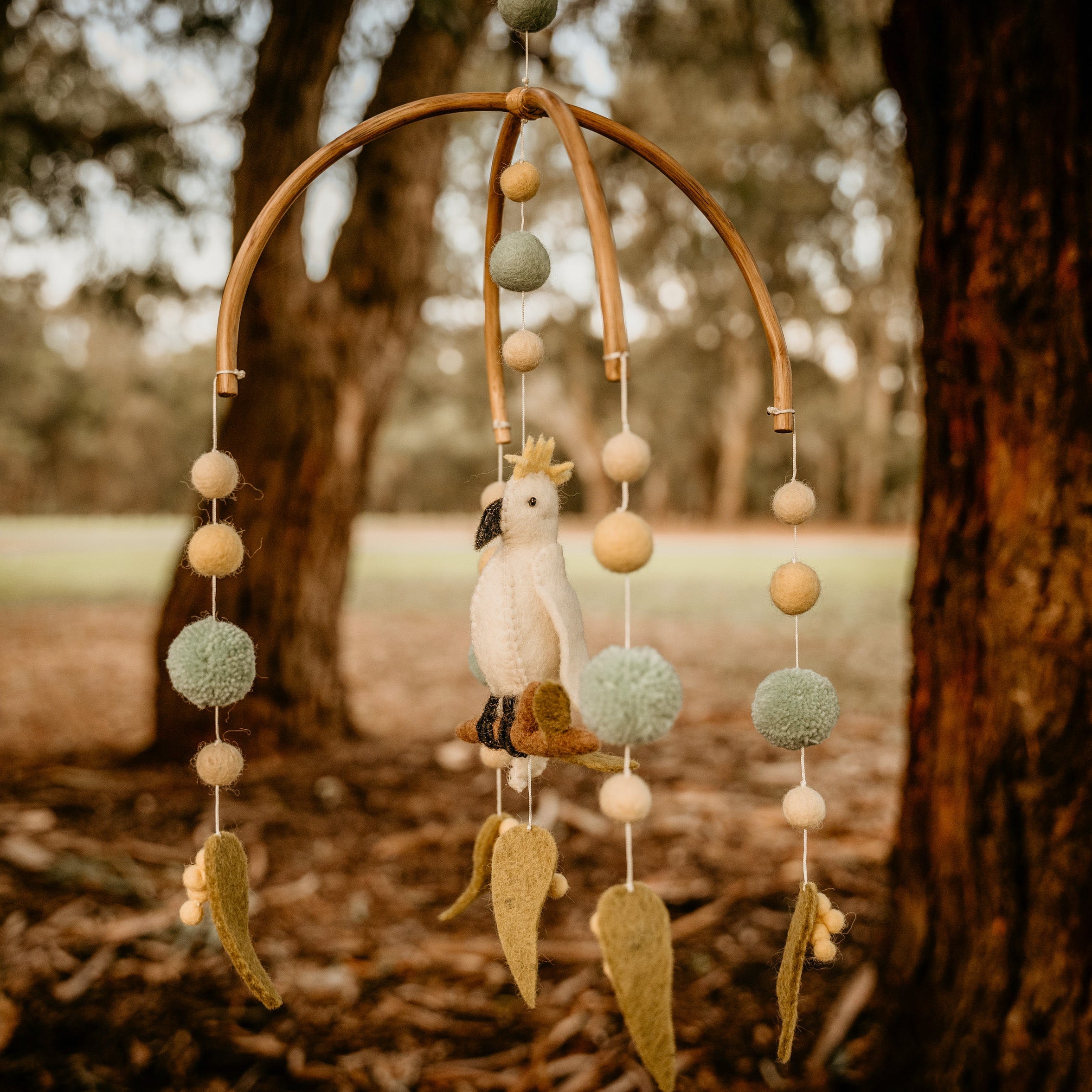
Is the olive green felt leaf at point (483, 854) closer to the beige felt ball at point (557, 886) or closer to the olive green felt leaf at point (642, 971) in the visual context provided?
the beige felt ball at point (557, 886)

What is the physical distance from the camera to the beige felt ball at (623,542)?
596 millimetres

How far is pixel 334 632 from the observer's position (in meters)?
3.40

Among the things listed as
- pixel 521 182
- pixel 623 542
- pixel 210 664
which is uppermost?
pixel 521 182

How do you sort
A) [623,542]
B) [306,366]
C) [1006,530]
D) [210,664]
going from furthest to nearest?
[306,366]
[1006,530]
[210,664]
[623,542]

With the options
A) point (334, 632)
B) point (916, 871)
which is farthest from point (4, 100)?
Result: point (916, 871)

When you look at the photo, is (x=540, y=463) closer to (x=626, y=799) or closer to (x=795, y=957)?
(x=626, y=799)

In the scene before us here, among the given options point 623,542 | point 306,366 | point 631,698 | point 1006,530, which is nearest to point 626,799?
point 631,698

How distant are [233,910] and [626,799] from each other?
0.38 meters

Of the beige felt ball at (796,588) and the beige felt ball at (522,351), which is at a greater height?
the beige felt ball at (522,351)

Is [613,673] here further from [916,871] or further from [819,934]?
[916,871]

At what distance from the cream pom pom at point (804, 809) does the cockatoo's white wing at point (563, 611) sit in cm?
22

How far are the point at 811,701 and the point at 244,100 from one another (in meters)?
3.89

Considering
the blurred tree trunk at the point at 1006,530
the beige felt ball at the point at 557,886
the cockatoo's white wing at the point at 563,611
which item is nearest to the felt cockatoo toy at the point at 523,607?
the cockatoo's white wing at the point at 563,611

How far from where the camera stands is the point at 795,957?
0.75m
